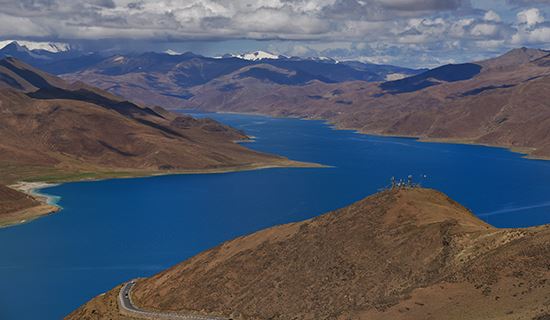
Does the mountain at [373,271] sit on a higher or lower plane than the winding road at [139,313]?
higher

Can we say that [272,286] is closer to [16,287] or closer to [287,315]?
[287,315]

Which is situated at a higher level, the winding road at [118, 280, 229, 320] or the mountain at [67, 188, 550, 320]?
the mountain at [67, 188, 550, 320]

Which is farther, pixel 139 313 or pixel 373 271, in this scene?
pixel 139 313

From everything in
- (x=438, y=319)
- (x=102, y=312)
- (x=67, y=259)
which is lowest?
(x=67, y=259)

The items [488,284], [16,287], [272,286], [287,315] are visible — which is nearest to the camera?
[488,284]

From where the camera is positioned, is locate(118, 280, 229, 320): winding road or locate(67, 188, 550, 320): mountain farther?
locate(118, 280, 229, 320): winding road

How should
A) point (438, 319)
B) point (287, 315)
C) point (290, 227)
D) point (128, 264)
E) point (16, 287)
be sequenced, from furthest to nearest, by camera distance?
1. point (128, 264)
2. point (16, 287)
3. point (290, 227)
4. point (287, 315)
5. point (438, 319)

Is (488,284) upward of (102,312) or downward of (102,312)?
upward

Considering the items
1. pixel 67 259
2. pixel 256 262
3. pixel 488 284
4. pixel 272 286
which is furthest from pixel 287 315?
pixel 67 259
